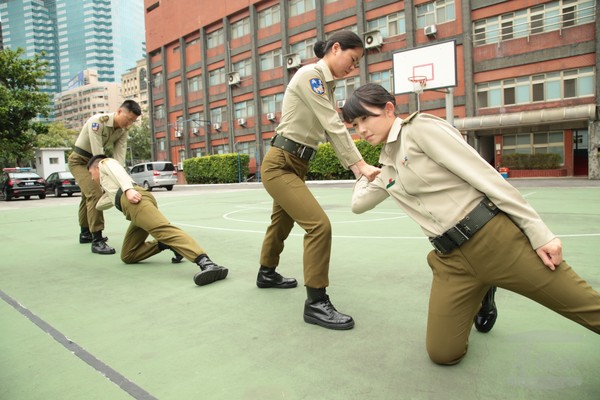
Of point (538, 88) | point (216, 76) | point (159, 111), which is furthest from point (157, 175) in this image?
point (159, 111)

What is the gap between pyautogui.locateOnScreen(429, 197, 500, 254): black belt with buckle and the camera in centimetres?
193

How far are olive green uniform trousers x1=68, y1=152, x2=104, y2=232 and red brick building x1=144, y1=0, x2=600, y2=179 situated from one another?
17.2m

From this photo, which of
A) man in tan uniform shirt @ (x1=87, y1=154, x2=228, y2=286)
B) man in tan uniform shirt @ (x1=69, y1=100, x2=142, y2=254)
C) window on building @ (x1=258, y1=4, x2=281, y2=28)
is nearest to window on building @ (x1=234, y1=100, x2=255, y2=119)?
window on building @ (x1=258, y1=4, x2=281, y2=28)

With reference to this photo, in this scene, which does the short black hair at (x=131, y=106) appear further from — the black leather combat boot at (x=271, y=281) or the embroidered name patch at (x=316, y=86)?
the embroidered name patch at (x=316, y=86)

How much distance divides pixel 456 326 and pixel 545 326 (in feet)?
2.83

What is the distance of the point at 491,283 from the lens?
1983 millimetres

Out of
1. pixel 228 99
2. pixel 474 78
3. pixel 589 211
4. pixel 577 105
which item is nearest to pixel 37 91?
pixel 228 99

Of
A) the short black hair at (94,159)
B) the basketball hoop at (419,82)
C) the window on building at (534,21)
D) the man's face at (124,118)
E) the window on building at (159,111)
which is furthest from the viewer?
the window on building at (159,111)

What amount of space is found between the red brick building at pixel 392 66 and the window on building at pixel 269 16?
8 cm

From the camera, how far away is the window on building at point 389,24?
27.3 m

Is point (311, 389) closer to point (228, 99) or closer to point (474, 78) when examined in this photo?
point (474, 78)

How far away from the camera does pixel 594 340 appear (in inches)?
92.3

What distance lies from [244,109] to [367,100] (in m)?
35.7

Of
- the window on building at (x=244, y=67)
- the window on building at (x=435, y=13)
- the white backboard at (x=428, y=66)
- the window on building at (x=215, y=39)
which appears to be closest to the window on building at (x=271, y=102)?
the window on building at (x=244, y=67)
